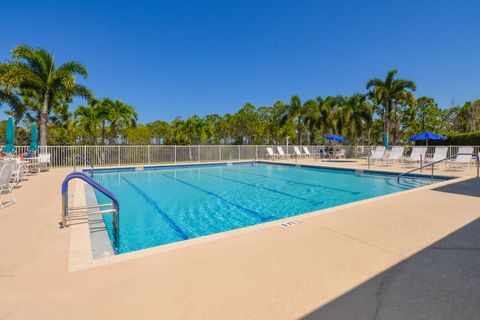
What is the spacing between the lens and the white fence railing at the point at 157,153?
1329cm

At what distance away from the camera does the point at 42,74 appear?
42.2 feet

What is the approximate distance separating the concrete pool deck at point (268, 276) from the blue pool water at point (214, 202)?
154 cm

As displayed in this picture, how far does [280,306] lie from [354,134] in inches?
1134

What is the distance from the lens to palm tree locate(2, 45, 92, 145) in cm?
1209

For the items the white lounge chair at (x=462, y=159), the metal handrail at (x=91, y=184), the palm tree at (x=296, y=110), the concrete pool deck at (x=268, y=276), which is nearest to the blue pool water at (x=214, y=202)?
the metal handrail at (x=91, y=184)

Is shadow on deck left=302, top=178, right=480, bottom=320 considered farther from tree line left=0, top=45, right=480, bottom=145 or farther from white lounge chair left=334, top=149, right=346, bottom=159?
white lounge chair left=334, top=149, right=346, bottom=159

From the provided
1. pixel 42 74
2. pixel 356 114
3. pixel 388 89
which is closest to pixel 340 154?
pixel 356 114

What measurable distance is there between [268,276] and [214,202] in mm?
4761

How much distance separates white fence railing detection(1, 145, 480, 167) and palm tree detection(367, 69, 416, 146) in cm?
521

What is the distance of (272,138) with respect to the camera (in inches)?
1581

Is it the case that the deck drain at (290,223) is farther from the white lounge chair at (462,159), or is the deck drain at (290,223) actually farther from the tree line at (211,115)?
the tree line at (211,115)

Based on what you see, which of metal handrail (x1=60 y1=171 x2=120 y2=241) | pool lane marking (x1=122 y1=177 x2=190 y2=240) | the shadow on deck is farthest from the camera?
pool lane marking (x1=122 y1=177 x2=190 y2=240)

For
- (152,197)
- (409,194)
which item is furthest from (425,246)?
(152,197)

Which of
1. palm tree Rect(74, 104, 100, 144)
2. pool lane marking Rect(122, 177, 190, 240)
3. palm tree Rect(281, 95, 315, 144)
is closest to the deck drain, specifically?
pool lane marking Rect(122, 177, 190, 240)
